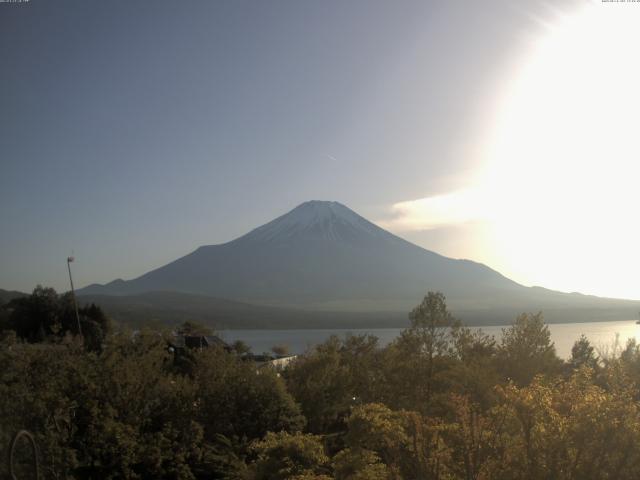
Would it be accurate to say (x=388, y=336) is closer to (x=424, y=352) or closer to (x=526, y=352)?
(x=424, y=352)

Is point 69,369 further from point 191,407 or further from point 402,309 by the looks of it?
point 402,309

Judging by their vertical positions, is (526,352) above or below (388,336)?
above

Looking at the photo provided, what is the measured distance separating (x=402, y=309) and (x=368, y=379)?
161004 mm

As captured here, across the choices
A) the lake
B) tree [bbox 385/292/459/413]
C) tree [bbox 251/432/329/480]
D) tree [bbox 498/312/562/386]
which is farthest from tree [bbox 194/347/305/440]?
the lake

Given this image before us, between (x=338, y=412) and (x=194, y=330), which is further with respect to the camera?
(x=194, y=330)

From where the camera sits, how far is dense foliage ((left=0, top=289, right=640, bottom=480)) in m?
8.53

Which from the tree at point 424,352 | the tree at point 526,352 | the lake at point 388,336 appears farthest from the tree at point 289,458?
the lake at point 388,336

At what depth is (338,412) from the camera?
759 inches

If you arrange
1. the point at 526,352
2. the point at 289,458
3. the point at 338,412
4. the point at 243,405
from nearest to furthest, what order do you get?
the point at 289,458 → the point at 243,405 → the point at 338,412 → the point at 526,352

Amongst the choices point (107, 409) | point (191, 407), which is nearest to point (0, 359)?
point (107, 409)

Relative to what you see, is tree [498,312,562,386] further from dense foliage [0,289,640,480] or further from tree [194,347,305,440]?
tree [194,347,305,440]

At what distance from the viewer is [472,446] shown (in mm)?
9008

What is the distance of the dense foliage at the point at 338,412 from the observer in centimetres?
853

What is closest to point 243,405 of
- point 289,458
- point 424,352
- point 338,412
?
point 338,412
